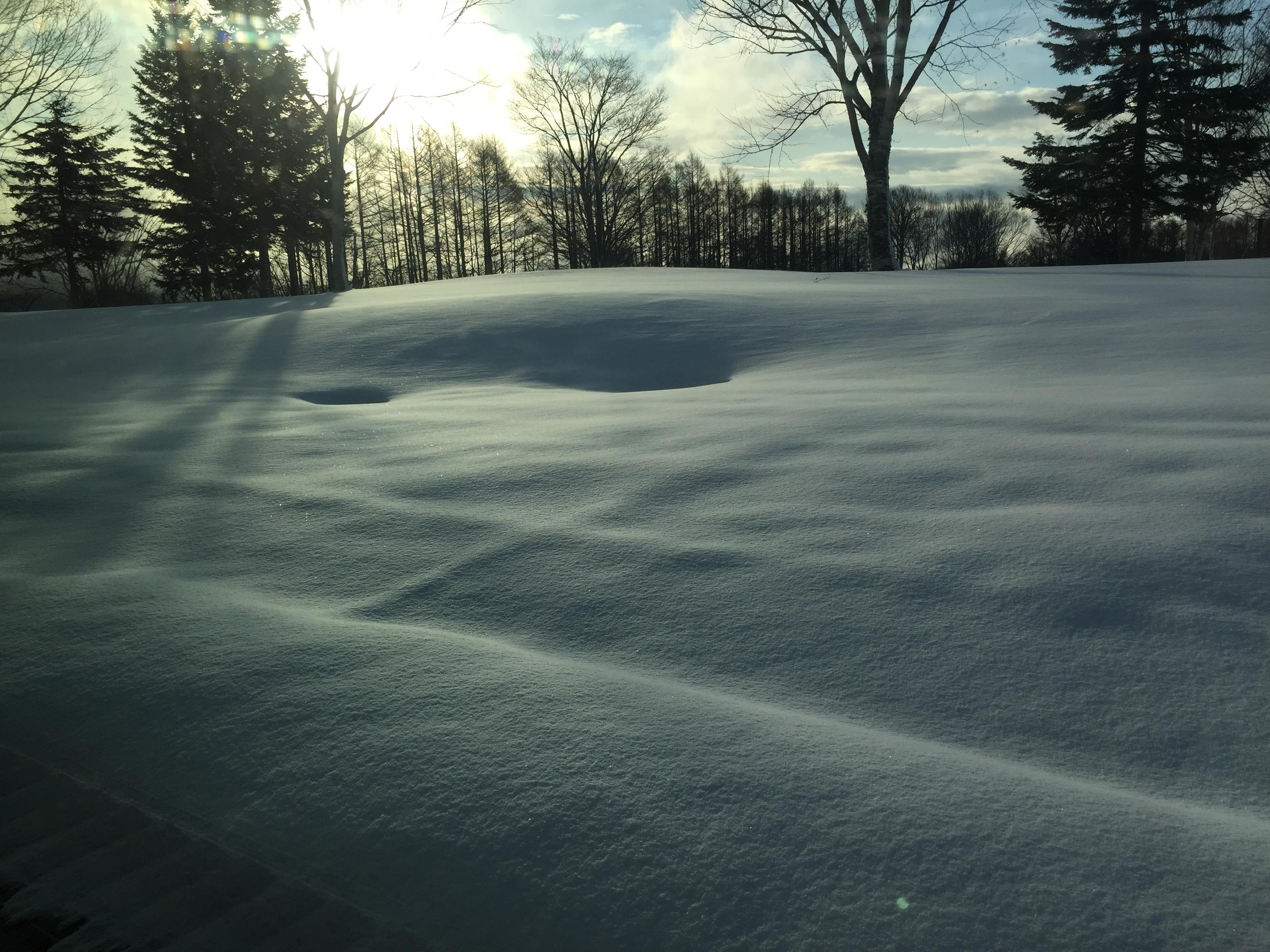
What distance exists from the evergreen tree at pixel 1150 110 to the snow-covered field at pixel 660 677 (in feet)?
87.2

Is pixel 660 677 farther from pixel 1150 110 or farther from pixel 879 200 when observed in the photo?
pixel 1150 110

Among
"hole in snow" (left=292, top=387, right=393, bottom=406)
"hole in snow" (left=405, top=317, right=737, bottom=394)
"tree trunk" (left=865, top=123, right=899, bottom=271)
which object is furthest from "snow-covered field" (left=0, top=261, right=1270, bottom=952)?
"tree trunk" (left=865, top=123, right=899, bottom=271)

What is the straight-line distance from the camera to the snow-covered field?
860 mm

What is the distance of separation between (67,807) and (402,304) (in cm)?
562

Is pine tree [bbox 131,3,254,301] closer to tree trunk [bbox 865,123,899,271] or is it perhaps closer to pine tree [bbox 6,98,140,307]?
pine tree [bbox 6,98,140,307]

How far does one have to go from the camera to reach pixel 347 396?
3.73 metres

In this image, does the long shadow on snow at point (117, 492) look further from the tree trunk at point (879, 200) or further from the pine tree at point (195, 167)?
the pine tree at point (195, 167)

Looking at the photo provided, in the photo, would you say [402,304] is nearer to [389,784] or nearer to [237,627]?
[237,627]

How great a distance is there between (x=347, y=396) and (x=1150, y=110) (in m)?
28.7

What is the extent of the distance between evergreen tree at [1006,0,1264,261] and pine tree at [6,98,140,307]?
106ft

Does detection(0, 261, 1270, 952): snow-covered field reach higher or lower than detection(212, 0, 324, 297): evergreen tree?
lower

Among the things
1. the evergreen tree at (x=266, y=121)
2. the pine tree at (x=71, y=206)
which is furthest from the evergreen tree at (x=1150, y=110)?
the pine tree at (x=71, y=206)

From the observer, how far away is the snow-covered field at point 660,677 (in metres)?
0.86

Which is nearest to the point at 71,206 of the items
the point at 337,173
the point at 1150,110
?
the point at 337,173
